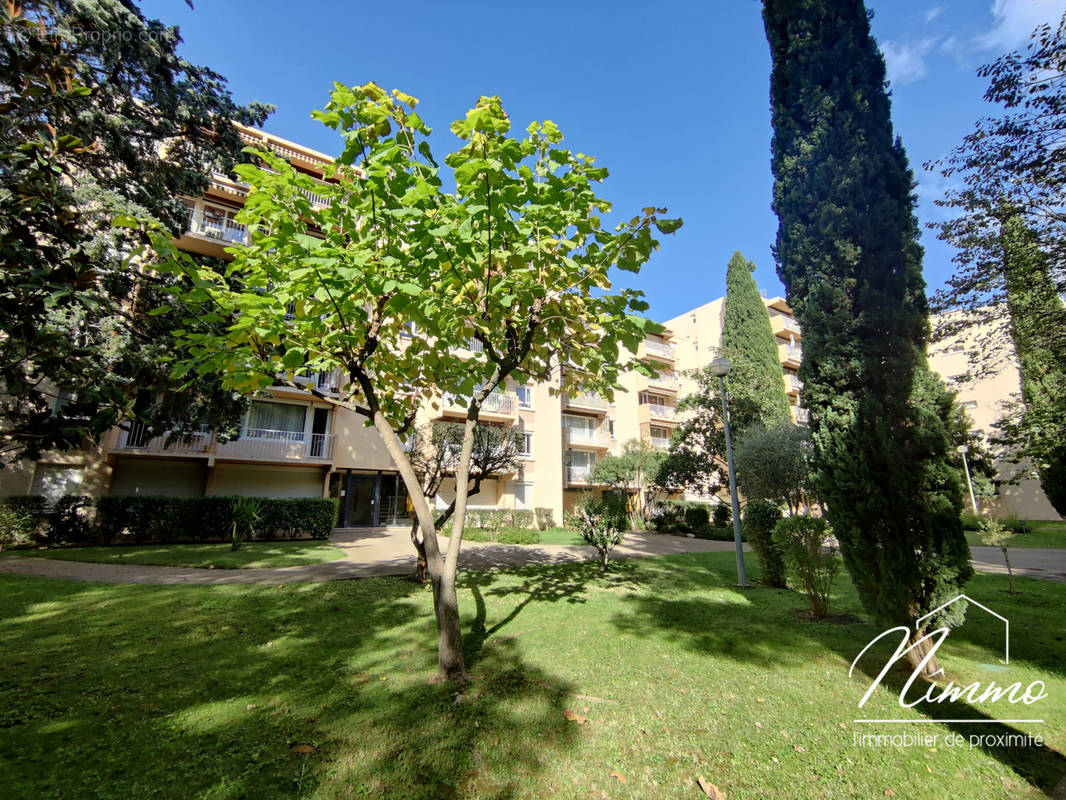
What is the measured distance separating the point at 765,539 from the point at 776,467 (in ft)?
20.5

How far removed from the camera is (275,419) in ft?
64.4

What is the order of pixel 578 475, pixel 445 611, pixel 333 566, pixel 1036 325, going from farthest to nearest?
1. pixel 578 475
2. pixel 333 566
3. pixel 1036 325
4. pixel 445 611

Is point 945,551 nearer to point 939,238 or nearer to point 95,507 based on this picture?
point 939,238

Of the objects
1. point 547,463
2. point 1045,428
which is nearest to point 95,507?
point 547,463

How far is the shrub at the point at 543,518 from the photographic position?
23609 millimetres

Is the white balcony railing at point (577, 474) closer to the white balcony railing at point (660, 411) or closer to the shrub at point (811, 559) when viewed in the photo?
the white balcony railing at point (660, 411)

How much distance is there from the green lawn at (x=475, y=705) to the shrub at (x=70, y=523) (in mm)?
9265

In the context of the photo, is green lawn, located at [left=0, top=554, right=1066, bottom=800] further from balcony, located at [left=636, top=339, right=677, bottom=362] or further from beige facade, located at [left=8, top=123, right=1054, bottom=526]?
balcony, located at [left=636, top=339, right=677, bottom=362]

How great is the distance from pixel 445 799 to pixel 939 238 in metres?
12.9

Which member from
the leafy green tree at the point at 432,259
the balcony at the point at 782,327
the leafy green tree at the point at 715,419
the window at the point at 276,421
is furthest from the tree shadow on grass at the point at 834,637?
the balcony at the point at 782,327

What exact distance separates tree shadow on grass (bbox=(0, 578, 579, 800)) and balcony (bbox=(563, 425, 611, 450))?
2421 centimetres

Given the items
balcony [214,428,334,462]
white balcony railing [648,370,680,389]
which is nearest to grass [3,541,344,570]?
balcony [214,428,334,462]

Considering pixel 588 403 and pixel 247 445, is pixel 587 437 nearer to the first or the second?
pixel 588 403

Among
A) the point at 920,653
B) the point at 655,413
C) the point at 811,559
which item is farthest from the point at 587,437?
the point at 920,653
